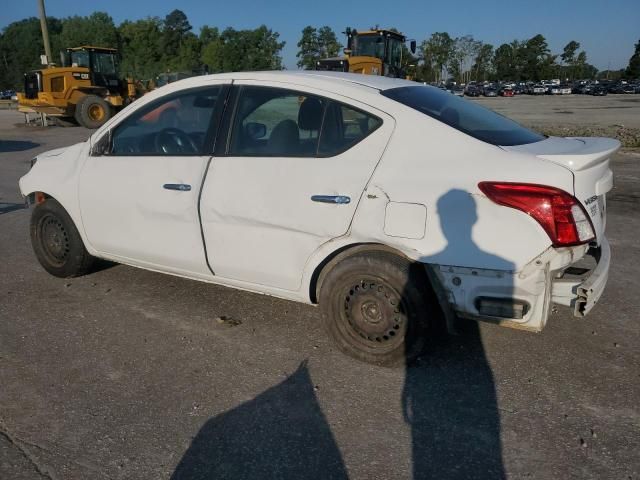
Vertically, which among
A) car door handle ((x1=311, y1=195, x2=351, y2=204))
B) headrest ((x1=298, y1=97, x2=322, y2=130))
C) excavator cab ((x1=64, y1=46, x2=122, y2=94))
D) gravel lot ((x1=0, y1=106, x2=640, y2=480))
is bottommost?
gravel lot ((x1=0, y1=106, x2=640, y2=480))

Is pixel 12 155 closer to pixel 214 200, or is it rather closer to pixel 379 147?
pixel 214 200

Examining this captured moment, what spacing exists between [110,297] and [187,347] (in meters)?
1.19

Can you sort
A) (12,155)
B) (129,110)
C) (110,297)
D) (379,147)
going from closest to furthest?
1. (379,147)
2. (129,110)
3. (110,297)
4. (12,155)

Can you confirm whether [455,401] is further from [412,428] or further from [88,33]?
[88,33]

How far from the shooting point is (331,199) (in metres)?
3.24

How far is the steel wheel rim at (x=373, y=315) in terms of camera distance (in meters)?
3.21

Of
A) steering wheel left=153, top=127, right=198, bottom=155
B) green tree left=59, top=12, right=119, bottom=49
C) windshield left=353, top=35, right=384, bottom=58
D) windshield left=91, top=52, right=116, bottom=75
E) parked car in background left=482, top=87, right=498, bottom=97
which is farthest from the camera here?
green tree left=59, top=12, right=119, bottom=49

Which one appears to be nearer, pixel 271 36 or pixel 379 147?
pixel 379 147

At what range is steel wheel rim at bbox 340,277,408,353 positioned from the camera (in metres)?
3.21

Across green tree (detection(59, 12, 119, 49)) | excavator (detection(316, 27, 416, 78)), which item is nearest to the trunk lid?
excavator (detection(316, 27, 416, 78))

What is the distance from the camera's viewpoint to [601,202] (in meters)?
3.30

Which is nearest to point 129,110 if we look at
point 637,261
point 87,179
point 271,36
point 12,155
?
point 87,179

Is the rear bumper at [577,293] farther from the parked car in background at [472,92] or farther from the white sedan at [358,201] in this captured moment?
the parked car in background at [472,92]

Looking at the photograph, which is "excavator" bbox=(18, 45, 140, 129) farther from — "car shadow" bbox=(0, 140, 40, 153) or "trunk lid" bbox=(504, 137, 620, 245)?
"trunk lid" bbox=(504, 137, 620, 245)
